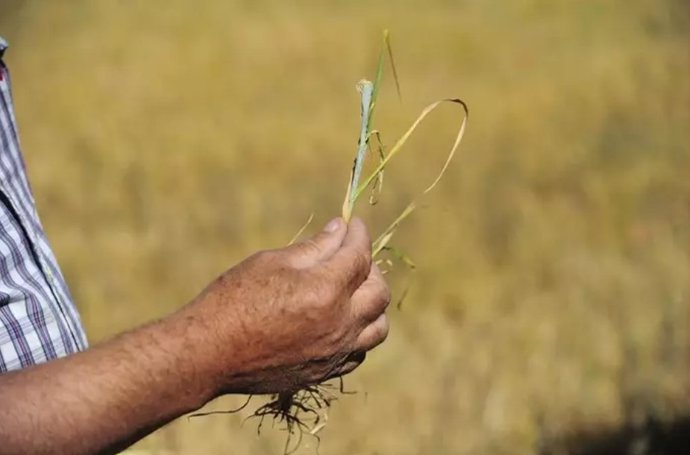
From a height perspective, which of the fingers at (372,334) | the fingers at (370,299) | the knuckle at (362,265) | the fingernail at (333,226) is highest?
the fingernail at (333,226)

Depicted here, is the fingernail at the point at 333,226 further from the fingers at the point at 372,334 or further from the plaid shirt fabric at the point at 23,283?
the plaid shirt fabric at the point at 23,283

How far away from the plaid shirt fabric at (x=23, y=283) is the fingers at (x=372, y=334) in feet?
1.24

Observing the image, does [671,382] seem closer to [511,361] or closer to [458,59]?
[511,361]

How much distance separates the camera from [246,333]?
1.27 m

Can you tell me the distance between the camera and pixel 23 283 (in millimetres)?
1548

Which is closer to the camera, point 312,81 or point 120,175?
point 120,175

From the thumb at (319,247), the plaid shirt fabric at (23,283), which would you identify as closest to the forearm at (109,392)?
the thumb at (319,247)

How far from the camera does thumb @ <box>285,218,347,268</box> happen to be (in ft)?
4.36

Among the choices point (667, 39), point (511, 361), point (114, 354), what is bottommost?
point (667, 39)

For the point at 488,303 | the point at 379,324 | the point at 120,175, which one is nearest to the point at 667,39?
the point at 120,175

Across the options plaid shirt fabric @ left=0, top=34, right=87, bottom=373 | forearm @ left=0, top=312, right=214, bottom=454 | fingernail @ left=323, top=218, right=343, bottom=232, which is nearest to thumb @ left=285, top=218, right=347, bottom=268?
fingernail @ left=323, top=218, right=343, bottom=232

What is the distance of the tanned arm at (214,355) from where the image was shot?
3.86ft

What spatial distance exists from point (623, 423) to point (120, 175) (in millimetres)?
2750

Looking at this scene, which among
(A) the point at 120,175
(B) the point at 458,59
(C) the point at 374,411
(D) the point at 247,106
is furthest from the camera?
(B) the point at 458,59
